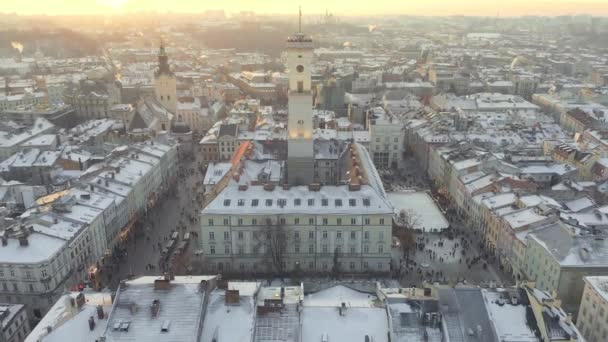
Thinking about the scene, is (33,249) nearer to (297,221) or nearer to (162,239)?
(162,239)

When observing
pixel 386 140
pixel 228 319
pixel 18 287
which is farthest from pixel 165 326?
pixel 386 140

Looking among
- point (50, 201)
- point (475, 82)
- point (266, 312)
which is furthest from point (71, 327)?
point (475, 82)

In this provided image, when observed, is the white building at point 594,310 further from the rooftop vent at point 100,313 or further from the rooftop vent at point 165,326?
the rooftop vent at point 100,313

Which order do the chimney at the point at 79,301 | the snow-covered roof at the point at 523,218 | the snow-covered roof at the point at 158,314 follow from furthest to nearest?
the snow-covered roof at the point at 523,218 → the chimney at the point at 79,301 → the snow-covered roof at the point at 158,314

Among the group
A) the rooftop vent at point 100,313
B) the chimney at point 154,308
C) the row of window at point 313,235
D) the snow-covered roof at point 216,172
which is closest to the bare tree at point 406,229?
the row of window at point 313,235

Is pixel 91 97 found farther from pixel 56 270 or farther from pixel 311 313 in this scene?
pixel 311 313

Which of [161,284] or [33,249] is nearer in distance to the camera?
[161,284]
